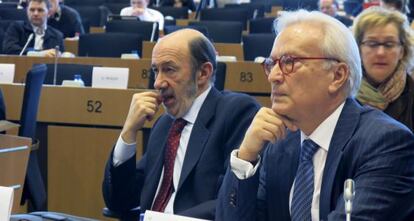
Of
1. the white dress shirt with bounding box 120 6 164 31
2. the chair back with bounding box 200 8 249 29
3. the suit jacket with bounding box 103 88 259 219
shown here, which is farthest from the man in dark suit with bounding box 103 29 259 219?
the chair back with bounding box 200 8 249 29

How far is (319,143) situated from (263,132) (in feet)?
0.57

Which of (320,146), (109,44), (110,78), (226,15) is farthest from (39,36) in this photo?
(320,146)

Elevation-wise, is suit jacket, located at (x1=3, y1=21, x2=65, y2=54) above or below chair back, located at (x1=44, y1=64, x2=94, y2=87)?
below

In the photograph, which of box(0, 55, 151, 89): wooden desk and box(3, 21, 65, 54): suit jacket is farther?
box(3, 21, 65, 54): suit jacket

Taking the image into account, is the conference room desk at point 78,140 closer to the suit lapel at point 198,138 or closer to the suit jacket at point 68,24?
the suit lapel at point 198,138

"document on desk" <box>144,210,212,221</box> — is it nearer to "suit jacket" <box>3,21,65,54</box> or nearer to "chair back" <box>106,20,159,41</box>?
"suit jacket" <box>3,21,65,54</box>

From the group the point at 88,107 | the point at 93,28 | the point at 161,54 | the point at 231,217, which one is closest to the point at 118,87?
the point at 88,107

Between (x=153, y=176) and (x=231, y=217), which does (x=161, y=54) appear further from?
(x=231, y=217)

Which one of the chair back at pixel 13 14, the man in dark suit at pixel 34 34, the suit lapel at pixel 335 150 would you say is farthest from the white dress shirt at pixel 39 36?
the suit lapel at pixel 335 150

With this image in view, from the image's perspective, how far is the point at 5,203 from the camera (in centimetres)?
229

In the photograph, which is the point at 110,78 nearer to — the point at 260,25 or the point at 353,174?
the point at 353,174

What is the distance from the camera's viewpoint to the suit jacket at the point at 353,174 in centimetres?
238

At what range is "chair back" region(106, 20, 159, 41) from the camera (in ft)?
30.9

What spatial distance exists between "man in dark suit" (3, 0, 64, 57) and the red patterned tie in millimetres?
5424
